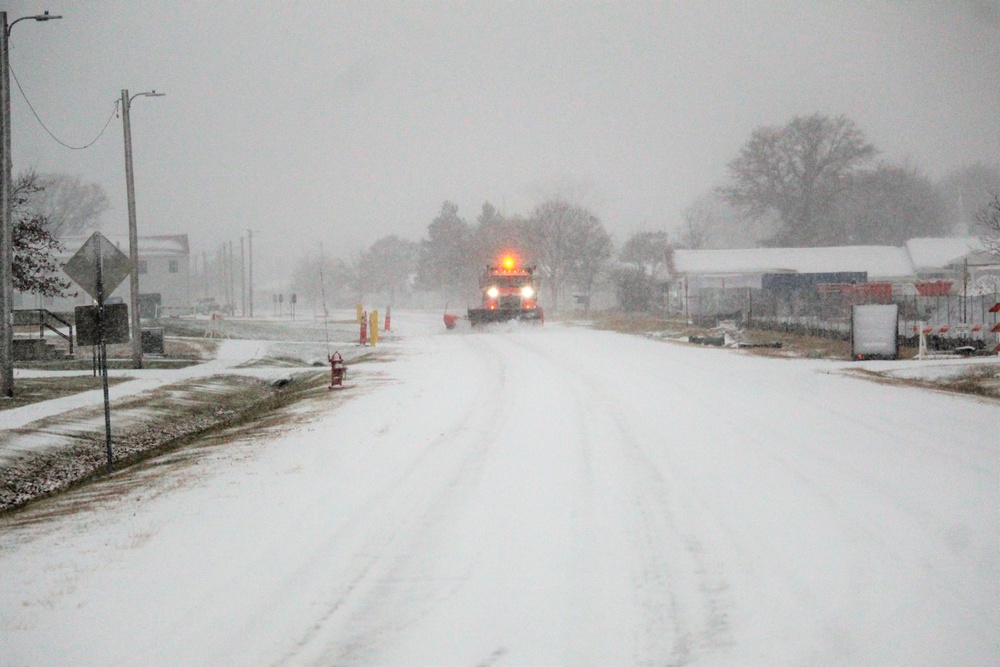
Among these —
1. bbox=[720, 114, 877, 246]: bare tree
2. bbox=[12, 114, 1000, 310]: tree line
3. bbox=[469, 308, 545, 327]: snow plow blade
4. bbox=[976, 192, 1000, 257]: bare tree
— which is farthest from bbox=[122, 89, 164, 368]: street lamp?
A: bbox=[720, 114, 877, 246]: bare tree

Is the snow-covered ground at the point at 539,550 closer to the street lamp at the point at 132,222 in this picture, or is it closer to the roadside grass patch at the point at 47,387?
the roadside grass patch at the point at 47,387

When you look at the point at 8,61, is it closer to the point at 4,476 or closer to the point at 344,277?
the point at 4,476

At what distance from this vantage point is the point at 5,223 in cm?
1725

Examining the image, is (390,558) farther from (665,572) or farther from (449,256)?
(449,256)

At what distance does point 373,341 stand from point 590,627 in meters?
27.4

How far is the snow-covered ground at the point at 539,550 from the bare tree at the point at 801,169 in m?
74.3

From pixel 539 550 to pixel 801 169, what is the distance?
8342 centimetres

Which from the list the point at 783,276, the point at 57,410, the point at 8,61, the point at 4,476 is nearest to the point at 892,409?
the point at 4,476

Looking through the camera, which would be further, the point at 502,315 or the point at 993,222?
the point at 502,315

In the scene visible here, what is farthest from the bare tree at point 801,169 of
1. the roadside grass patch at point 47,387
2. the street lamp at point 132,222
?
the roadside grass patch at point 47,387

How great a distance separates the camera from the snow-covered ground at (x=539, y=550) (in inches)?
179

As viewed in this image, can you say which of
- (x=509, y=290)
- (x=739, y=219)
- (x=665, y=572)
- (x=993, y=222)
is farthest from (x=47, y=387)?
(x=739, y=219)

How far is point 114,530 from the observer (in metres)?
7.21

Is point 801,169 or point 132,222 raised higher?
point 801,169
